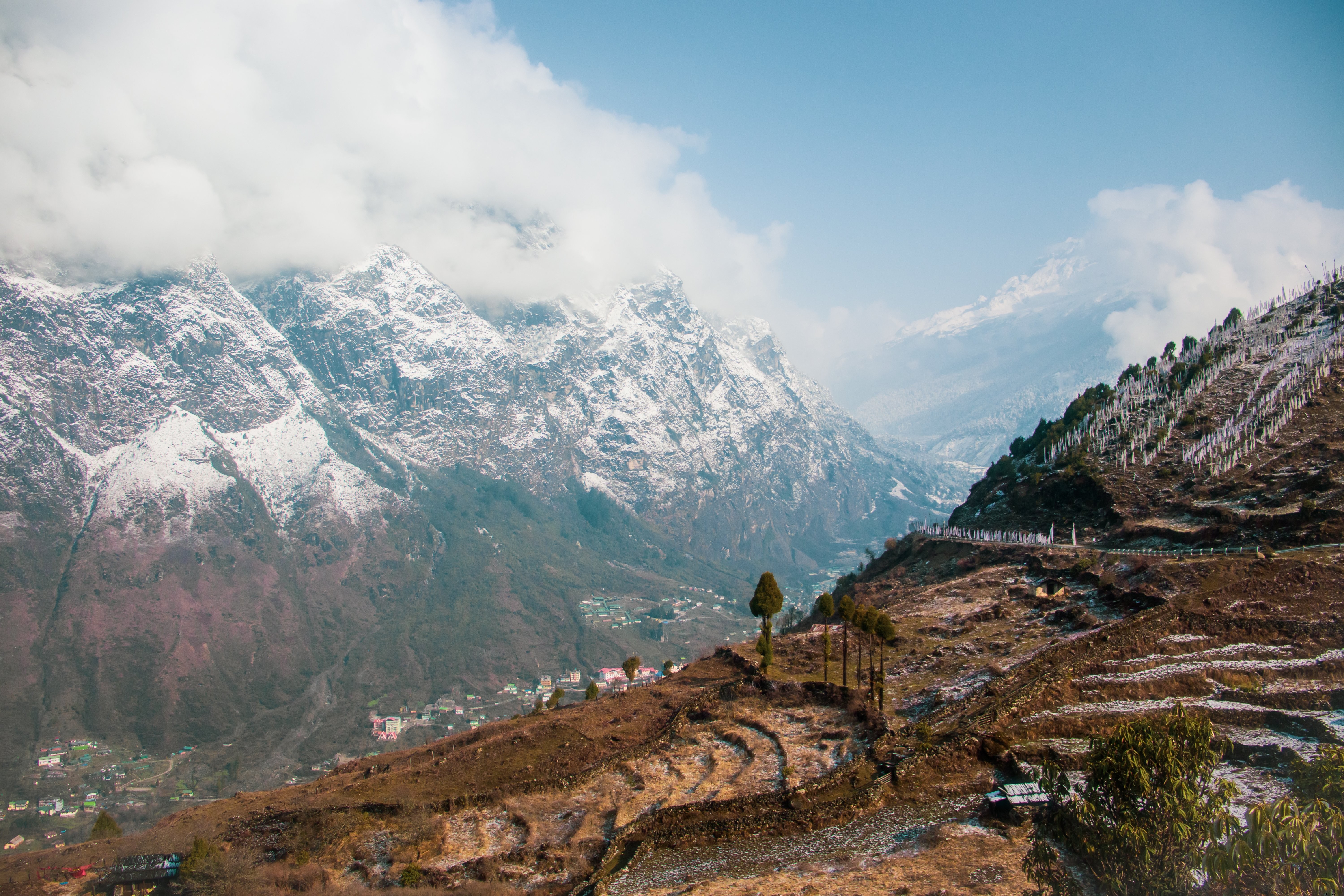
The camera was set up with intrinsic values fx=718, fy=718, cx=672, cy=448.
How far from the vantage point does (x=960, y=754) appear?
5825cm

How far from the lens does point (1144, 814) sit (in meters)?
34.6

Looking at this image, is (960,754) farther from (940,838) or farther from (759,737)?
(759,737)

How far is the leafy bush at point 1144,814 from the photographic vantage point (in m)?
33.2

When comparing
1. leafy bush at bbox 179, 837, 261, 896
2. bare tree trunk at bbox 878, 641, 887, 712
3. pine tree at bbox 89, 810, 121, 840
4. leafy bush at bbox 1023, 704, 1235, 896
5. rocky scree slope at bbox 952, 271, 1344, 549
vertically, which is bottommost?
pine tree at bbox 89, 810, 121, 840

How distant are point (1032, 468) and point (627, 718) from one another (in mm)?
144564

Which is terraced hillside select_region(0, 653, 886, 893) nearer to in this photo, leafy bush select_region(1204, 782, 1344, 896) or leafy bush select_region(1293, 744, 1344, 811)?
leafy bush select_region(1204, 782, 1344, 896)

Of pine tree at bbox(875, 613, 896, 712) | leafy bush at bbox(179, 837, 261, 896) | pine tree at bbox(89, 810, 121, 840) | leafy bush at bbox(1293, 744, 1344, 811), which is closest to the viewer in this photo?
leafy bush at bbox(1293, 744, 1344, 811)

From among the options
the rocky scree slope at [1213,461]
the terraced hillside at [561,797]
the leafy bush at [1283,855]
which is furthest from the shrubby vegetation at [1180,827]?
the rocky scree slope at [1213,461]

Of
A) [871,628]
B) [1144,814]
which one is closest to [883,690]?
[871,628]

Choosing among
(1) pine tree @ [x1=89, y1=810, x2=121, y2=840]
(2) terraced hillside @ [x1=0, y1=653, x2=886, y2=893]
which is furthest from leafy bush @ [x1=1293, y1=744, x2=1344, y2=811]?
(1) pine tree @ [x1=89, y1=810, x2=121, y2=840]

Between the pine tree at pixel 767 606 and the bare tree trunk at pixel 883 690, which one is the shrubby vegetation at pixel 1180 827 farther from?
the pine tree at pixel 767 606

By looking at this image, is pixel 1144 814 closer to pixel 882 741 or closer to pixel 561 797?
pixel 882 741

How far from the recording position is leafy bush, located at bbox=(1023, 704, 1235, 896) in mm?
33219

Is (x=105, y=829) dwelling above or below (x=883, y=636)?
below
